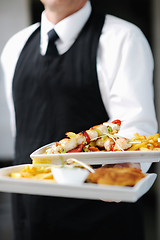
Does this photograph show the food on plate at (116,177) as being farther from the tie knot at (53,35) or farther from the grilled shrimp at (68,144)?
the tie knot at (53,35)

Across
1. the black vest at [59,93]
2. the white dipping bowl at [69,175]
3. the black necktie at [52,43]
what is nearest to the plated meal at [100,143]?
the white dipping bowl at [69,175]

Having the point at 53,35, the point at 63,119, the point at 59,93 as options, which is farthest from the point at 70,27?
the point at 63,119

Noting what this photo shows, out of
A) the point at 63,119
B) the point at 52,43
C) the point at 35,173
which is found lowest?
the point at 63,119

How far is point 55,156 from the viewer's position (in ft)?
3.22

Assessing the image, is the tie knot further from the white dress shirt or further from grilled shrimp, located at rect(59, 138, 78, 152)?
grilled shrimp, located at rect(59, 138, 78, 152)

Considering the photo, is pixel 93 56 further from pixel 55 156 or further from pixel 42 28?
pixel 55 156

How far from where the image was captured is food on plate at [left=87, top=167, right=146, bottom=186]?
2.68ft

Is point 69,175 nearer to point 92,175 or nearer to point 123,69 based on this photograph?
point 92,175

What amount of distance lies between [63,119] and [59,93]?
121 millimetres

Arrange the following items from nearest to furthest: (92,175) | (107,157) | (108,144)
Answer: (92,175)
(107,157)
(108,144)

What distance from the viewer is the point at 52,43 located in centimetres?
177

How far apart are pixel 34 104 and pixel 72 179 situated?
1017mm

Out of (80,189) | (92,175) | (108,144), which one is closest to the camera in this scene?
(80,189)

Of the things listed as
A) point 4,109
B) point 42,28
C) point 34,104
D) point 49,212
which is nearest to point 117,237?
point 49,212
